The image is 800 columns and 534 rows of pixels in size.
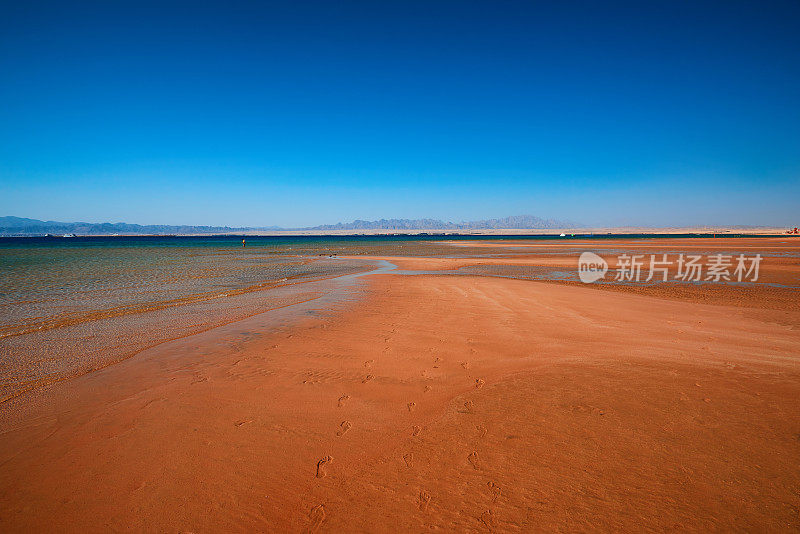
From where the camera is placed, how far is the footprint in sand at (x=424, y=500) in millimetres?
3133

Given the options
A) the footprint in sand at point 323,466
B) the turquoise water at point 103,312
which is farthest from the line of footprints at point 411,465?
the turquoise water at point 103,312

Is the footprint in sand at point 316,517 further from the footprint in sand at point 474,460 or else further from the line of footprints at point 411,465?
the footprint in sand at point 474,460

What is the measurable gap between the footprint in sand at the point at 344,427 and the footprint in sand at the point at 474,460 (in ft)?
4.99

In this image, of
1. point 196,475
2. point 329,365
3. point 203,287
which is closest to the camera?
point 196,475

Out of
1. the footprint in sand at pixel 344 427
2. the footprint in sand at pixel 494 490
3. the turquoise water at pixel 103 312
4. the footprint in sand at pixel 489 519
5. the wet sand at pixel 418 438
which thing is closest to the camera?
the footprint in sand at pixel 489 519

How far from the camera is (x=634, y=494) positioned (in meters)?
3.26

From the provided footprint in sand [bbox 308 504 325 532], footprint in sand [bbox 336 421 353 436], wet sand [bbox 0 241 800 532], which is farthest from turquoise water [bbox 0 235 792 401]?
footprint in sand [bbox 308 504 325 532]

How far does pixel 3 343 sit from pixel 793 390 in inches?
588

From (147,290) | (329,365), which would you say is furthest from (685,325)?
(147,290)

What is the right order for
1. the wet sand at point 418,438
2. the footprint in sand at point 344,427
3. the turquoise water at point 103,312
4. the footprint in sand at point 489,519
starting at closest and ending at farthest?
the footprint in sand at point 489,519 < the wet sand at point 418,438 < the footprint in sand at point 344,427 < the turquoise water at point 103,312

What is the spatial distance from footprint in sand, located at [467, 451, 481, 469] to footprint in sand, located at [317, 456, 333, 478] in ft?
4.94

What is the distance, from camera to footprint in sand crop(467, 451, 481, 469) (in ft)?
12.1

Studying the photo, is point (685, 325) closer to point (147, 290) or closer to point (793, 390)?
point (793, 390)

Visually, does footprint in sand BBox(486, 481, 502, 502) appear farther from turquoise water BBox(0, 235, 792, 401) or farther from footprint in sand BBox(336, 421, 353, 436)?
turquoise water BBox(0, 235, 792, 401)
